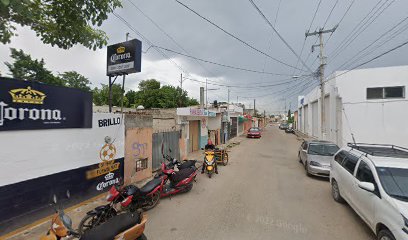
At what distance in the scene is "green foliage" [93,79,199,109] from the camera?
123 feet

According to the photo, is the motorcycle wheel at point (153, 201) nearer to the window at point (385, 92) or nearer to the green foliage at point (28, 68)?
the window at point (385, 92)

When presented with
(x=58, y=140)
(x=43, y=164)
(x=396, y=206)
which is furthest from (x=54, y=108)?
(x=396, y=206)

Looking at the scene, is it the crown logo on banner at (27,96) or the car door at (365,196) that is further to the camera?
the crown logo on banner at (27,96)

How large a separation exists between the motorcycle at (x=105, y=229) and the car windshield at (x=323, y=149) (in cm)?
837

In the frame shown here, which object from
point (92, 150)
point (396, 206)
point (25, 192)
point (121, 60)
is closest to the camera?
point (396, 206)

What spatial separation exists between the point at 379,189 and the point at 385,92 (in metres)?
14.8

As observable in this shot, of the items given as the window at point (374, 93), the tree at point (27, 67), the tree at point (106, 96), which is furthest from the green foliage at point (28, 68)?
the window at point (374, 93)

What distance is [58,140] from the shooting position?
4.91 meters

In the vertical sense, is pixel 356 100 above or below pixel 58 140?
above

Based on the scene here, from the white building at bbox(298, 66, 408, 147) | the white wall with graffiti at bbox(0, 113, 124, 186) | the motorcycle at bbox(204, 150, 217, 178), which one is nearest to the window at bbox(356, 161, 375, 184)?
the motorcycle at bbox(204, 150, 217, 178)

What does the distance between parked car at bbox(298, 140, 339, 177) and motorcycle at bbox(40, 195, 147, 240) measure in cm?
729

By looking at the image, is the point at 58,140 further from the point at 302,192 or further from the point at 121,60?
the point at 302,192

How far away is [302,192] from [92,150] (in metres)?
6.73

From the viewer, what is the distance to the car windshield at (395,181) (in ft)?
11.8
